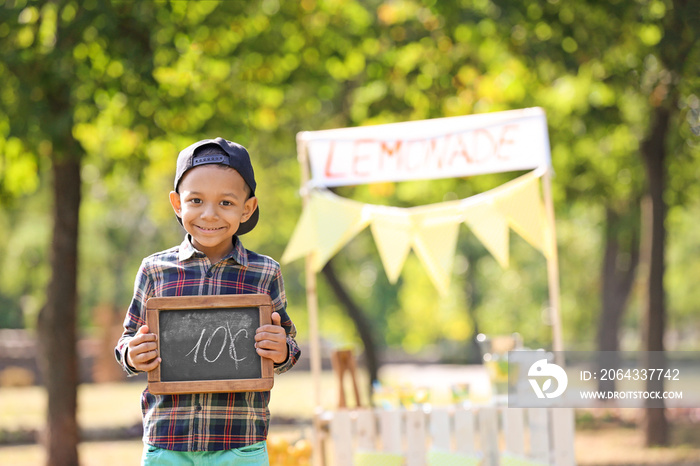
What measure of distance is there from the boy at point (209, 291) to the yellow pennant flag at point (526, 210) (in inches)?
148

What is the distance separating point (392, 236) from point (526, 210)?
1.01 m

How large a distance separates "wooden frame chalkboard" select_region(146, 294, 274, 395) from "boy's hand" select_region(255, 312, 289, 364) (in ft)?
0.11

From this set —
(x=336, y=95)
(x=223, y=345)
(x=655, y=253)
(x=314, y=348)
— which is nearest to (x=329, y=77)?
(x=336, y=95)

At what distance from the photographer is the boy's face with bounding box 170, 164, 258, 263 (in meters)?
2.78

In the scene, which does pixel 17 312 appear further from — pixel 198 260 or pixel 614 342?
pixel 198 260

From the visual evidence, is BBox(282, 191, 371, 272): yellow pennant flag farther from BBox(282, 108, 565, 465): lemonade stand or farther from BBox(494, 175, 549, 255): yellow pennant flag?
BBox(494, 175, 549, 255): yellow pennant flag

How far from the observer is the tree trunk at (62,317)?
9.58 meters

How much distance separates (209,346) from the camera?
9.36 ft

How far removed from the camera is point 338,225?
664 cm

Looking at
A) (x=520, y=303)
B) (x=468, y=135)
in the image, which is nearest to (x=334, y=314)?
(x=520, y=303)

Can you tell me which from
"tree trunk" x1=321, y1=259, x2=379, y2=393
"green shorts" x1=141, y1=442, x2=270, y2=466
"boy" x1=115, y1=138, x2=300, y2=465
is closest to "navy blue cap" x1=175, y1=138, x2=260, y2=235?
"boy" x1=115, y1=138, x2=300, y2=465

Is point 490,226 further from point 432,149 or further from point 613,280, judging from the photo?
point 613,280

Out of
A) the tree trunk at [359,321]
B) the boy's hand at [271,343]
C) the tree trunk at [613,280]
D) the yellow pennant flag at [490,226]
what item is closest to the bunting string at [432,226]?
the yellow pennant flag at [490,226]

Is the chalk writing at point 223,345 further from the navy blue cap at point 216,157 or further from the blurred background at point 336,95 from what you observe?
the blurred background at point 336,95
